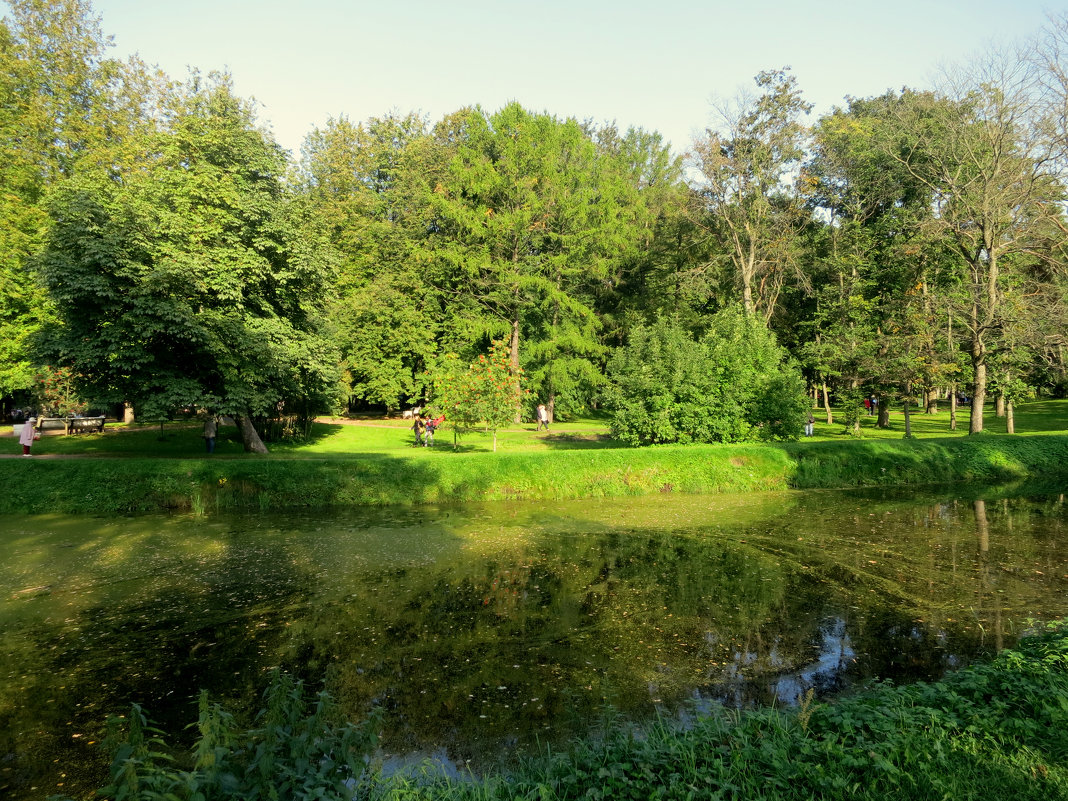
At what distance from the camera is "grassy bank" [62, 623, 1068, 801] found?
4.18 m

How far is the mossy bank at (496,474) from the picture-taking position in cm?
1834

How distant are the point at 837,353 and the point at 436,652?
34.4 meters

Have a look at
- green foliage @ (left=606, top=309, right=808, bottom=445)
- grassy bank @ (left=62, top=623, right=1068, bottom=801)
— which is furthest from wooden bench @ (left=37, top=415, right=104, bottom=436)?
grassy bank @ (left=62, top=623, right=1068, bottom=801)

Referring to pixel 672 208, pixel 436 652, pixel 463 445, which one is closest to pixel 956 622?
pixel 436 652

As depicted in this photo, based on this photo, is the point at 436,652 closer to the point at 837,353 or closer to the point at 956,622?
the point at 956,622

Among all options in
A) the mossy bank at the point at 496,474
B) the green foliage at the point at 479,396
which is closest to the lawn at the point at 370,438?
the green foliage at the point at 479,396

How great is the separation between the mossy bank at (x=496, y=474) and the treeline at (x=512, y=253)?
114 inches

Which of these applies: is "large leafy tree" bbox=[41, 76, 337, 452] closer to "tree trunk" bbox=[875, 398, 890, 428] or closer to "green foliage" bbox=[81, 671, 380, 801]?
"green foliage" bbox=[81, 671, 380, 801]

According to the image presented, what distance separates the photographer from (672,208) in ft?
151

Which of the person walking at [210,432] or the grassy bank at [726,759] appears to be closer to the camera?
the grassy bank at [726,759]

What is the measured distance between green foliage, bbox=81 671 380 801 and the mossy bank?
15193 mm

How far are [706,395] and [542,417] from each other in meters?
15.4

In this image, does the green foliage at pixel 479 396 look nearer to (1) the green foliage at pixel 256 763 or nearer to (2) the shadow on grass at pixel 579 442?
(2) the shadow on grass at pixel 579 442

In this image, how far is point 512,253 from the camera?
4231 centimetres
